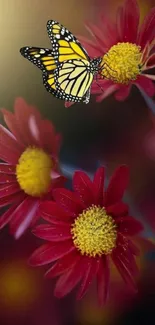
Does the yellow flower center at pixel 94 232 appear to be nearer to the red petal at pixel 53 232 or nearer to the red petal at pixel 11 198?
the red petal at pixel 53 232

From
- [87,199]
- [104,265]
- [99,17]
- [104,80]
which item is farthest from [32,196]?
[99,17]

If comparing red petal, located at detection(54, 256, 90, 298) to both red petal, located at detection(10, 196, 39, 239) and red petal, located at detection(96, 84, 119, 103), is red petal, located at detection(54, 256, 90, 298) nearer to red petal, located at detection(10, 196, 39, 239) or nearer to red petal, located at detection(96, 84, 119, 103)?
red petal, located at detection(10, 196, 39, 239)

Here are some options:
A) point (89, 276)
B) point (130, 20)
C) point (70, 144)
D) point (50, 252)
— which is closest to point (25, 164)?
point (70, 144)

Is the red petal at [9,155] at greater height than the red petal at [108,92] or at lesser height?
greater

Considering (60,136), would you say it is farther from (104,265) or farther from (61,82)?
(104,265)

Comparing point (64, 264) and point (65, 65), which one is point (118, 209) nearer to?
point (64, 264)

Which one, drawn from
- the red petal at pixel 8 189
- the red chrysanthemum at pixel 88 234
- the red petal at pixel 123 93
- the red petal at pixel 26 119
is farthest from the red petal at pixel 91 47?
the red petal at pixel 8 189
